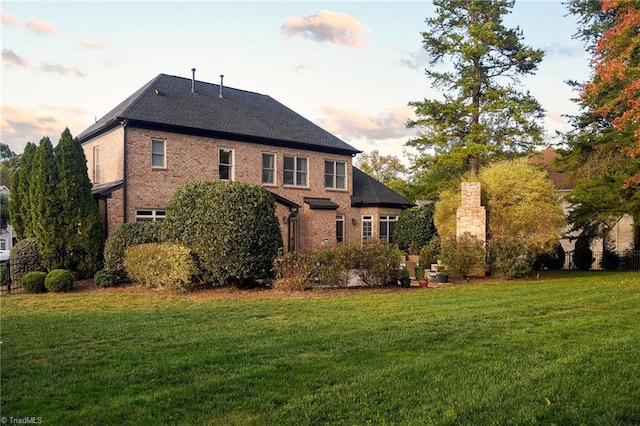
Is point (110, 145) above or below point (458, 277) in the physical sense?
above

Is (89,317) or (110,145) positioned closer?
(89,317)

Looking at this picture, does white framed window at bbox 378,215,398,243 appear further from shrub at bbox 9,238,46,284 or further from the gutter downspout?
shrub at bbox 9,238,46,284

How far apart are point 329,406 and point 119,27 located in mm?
9791

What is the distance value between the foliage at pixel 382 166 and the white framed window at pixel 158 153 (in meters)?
33.2

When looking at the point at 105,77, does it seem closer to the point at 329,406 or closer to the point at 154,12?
the point at 154,12

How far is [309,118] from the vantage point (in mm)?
28172

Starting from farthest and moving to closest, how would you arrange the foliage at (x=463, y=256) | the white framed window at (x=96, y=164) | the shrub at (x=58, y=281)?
the white framed window at (x=96, y=164) → the foliage at (x=463, y=256) → the shrub at (x=58, y=281)

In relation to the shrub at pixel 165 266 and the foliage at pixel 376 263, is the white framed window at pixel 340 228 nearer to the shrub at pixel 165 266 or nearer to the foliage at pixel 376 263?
the foliage at pixel 376 263

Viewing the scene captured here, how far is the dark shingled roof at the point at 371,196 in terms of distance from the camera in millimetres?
26562

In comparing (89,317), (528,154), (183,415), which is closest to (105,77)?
(89,317)

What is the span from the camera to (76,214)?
651 inches

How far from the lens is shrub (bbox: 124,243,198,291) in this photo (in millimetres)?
13195

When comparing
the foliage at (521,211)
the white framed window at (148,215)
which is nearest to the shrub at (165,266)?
the white framed window at (148,215)

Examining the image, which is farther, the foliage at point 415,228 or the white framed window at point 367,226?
the white framed window at point 367,226
